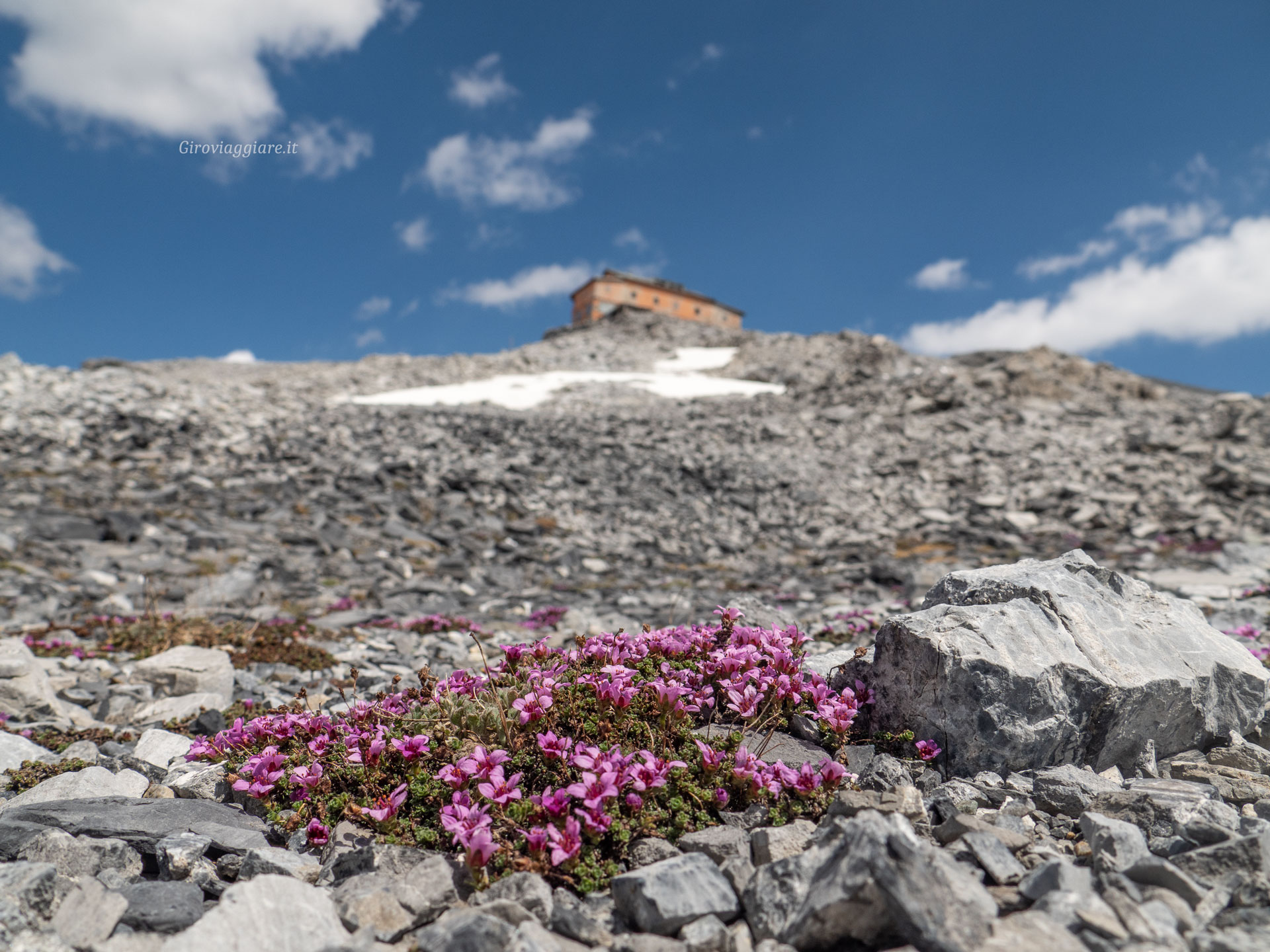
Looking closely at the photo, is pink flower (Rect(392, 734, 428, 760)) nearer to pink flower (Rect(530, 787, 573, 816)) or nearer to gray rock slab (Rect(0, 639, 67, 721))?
pink flower (Rect(530, 787, 573, 816))

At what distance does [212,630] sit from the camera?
908cm

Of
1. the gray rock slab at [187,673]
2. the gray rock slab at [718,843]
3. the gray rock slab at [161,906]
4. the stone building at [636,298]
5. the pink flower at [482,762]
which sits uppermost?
the stone building at [636,298]

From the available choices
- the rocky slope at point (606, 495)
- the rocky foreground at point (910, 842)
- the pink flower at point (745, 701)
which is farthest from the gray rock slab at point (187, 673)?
the pink flower at point (745, 701)

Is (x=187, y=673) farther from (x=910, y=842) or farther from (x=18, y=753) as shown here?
(x=910, y=842)

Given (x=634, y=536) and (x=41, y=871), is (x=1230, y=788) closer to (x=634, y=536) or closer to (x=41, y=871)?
(x=41, y=871)

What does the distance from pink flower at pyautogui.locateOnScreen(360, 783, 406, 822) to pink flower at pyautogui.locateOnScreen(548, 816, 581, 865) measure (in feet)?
3.06

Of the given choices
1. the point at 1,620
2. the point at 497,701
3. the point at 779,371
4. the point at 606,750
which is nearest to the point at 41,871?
the point at 497,701

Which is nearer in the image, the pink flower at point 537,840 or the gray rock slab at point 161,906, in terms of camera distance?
the gray rock slab at point 161,906

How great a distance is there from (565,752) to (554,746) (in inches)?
3.5

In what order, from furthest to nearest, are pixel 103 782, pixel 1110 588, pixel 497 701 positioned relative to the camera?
pixel 1110 588 → pixel 103 782 → pixel 497 701

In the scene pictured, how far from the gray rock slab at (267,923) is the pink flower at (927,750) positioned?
10.3 ft

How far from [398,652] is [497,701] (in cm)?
556

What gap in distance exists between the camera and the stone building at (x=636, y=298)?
90750mm

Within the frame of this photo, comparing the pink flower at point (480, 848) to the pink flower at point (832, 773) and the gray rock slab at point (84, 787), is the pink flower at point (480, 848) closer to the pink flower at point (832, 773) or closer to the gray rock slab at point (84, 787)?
the pink flower at point (832, 773)
